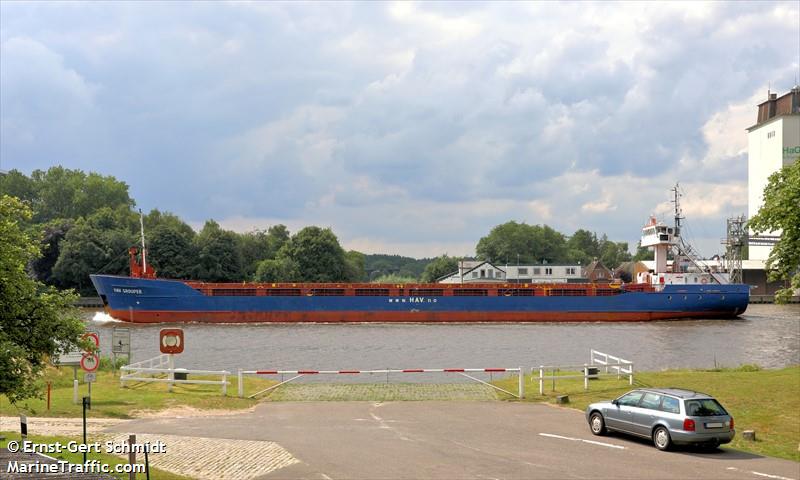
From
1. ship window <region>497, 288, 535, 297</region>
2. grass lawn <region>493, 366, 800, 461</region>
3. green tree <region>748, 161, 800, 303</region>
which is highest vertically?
green tree <region>748, 161, 800, 303</region>

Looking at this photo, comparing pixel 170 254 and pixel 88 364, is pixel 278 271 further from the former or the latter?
pixel 88 364

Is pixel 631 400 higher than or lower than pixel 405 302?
higher

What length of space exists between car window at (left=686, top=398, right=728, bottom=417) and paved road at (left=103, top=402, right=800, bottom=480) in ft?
2.69

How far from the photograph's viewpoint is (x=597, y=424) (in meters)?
16.3

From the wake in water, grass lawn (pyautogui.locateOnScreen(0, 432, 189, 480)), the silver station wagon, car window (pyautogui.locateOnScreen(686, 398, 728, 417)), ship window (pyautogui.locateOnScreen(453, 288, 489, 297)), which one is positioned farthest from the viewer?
the wake in water

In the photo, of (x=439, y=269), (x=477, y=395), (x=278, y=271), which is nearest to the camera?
(x=477, y=395)

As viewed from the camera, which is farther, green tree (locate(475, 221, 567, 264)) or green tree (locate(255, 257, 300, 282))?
green tree (locate(475, 221, 567, 264))

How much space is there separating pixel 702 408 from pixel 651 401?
111 centimetres

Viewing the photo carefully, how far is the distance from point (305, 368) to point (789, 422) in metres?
22.5

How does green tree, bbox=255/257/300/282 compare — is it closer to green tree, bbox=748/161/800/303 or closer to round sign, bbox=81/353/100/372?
round sign, bbox=81/353/100/372

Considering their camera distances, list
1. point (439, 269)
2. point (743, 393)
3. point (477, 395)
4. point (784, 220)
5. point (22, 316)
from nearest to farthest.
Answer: point (22, 316), point (784, 220), point (743, 393), point (477, 395), point (439, 269)

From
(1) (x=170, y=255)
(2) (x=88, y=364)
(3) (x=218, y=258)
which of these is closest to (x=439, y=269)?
(3) (x=218, y=258)

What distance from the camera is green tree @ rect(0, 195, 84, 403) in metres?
13.1

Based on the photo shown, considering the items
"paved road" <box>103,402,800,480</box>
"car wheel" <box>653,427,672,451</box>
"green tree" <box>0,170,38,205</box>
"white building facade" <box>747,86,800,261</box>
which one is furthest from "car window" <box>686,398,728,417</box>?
"green tree" <box>0,170,38,205</box>
